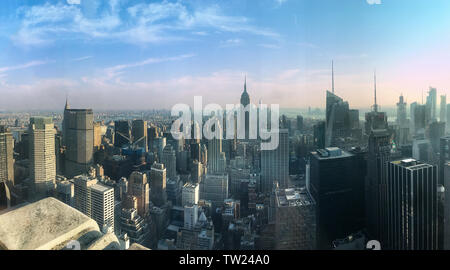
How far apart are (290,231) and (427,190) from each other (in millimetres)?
1624

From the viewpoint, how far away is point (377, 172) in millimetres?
3320

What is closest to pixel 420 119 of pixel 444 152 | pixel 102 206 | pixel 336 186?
pixel 444 152

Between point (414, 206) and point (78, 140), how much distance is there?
4.48m

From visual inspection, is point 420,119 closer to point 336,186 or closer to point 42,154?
point 336,186

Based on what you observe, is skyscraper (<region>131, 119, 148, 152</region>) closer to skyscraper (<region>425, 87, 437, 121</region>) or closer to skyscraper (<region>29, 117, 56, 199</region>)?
skyscraper (<region>29, 117, 56, 199</region>)

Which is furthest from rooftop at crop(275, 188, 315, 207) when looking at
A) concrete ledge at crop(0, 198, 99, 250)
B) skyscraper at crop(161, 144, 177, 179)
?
concrete ledge at crop(0, 198, 99, 250)

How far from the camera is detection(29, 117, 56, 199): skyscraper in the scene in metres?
2.62

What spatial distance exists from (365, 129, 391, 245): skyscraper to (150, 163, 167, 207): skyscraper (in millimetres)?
2987

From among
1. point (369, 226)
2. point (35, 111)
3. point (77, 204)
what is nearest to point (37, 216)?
point (77, 204)

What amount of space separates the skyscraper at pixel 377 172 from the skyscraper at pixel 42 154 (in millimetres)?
3834

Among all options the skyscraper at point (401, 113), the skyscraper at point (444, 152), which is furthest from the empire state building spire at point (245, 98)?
the skyscraper at point (444, 152)

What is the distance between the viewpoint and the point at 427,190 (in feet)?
8.87

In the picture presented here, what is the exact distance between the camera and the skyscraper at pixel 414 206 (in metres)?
2.65

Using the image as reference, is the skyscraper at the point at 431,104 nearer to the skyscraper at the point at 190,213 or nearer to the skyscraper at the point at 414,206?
the skyscraper at the point at 414,206
